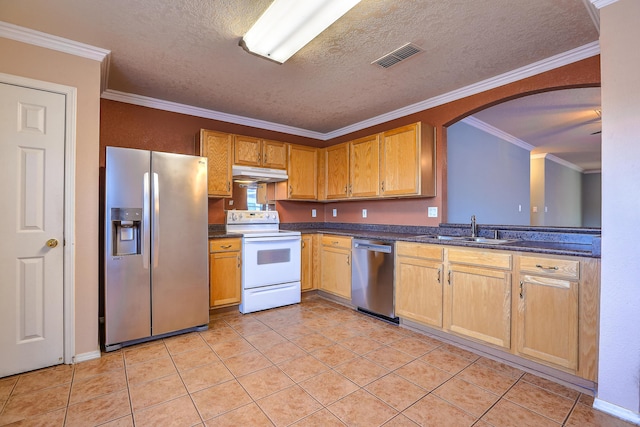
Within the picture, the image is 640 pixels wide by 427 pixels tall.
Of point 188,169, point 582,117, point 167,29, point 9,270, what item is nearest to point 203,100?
point 188,169

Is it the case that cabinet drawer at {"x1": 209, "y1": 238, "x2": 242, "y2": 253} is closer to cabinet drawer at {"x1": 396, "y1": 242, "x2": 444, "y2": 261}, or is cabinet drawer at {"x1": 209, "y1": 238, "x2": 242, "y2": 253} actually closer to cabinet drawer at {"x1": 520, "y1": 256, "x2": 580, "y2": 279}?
cabinet drawer at {"x1": 396, "y1": 242, "x2": 444, "y2": 261}

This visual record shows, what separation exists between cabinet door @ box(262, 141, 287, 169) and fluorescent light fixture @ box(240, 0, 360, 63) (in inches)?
67.4

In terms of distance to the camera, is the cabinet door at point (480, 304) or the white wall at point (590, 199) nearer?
the cabinet door at point (480, 304)

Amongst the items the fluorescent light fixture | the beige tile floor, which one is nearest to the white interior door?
the beige tile floor

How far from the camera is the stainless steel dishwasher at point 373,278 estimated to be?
310 cm

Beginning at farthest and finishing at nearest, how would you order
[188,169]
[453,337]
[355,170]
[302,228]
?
[302,228] < [355,170] < [188,169] < [453,337]

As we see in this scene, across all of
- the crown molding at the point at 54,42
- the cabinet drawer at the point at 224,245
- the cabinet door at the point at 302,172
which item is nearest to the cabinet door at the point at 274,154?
the cabinet door at the point at 302,172

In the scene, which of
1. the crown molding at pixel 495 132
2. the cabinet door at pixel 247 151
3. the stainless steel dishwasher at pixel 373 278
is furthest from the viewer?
the crown molding at pixel 495 132

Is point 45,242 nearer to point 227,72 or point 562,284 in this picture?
point 227,72

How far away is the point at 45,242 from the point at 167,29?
1.77m

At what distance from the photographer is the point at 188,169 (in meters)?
2.83

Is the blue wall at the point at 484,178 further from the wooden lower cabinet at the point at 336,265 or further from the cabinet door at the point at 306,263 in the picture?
the cabinet door at the point at 306,263

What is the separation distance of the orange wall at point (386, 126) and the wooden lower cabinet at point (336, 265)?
0.70 m

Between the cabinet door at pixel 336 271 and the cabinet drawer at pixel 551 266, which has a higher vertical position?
the cabinet drawer at pixel 551 266
